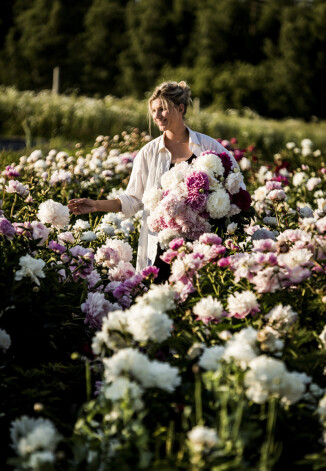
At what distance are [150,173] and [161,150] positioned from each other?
149mm

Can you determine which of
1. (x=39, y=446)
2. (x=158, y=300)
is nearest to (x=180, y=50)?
(x=158, y=300)

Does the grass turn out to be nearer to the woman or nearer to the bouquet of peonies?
the woman

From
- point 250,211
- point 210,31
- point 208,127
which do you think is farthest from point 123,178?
point 210,31

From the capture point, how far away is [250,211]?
344 cm

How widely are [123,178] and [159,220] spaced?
141 inches

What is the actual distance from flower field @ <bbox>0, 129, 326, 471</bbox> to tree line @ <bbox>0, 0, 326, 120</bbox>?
2983cm

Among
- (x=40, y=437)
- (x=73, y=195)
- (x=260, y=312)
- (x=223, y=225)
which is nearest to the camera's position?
(x=40, y=437)

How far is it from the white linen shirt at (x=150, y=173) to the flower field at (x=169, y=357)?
359 millimetres

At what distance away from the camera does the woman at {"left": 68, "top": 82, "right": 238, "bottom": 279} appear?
357 centimetres

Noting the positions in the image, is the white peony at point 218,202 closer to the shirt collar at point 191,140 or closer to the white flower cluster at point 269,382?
the shirt collar at point 191,140

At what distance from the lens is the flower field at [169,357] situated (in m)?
1.76

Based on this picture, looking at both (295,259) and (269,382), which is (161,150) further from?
(269,382)

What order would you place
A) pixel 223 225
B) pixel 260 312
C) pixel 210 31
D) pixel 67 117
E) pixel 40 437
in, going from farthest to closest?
pixel 210 31, pixel 67 117, pixel 223 225, pixel 260 312, pixel 40 437

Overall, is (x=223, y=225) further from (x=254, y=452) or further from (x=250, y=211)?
(x=254, y=452)
